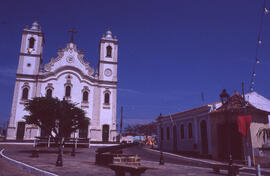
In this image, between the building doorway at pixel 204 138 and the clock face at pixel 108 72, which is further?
the clock face at pixel 108 72

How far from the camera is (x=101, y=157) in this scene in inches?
558

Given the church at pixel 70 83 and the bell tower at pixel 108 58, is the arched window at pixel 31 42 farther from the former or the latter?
the bell tower at pixel 108 58

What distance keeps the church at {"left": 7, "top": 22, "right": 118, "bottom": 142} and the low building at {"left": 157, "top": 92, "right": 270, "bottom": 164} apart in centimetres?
1329

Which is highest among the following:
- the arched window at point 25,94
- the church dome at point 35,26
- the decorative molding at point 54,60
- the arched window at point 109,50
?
the church dome at point 35,26

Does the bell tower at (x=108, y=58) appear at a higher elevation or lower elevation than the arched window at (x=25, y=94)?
higher

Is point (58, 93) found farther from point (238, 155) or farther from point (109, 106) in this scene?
point (238, 155)

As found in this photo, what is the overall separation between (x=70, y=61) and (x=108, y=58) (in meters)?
6.85

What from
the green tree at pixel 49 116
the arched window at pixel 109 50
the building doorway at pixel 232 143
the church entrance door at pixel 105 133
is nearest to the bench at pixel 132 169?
the building doorway at pixel 232 143

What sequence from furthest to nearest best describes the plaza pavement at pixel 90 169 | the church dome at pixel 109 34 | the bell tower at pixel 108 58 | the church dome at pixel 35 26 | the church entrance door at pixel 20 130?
the church dome at pixel 109 34
the bell tower at pixel 108 58
the church dome at pixel 35 26
the church entrance door at pixel 20 130
the plaza pavement at pixel 90 169

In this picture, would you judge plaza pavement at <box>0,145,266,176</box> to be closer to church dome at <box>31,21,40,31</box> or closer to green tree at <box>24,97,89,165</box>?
green tree at <box>24,97,89,165</box>

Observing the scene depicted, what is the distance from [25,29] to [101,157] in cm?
3327

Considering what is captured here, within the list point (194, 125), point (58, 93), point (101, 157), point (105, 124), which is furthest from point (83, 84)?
point (101, 157)

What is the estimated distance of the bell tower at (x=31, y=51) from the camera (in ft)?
123

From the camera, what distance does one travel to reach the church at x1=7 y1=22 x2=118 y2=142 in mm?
36500
